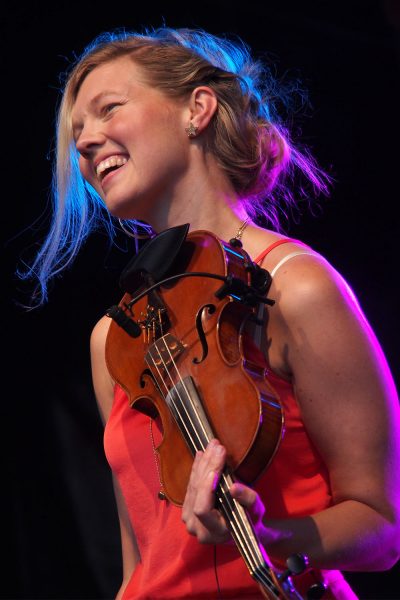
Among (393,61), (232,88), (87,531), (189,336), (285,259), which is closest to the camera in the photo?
(189,336)

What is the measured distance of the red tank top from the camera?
4.61 feet

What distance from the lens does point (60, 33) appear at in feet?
9.45

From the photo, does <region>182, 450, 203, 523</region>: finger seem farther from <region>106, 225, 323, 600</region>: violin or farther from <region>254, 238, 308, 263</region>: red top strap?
<region>254, 238, 308, 263</region>: red top strap

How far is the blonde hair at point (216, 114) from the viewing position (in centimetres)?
177

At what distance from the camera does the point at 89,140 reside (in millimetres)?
1688

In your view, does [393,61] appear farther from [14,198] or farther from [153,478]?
[153,478]

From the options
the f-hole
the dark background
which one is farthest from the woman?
the dark background

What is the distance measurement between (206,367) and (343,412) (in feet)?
0.86

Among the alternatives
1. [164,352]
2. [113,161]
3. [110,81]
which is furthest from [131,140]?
[164,352]

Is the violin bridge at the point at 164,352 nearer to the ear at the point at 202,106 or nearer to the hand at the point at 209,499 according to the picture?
A: the hand at the point at 209,499

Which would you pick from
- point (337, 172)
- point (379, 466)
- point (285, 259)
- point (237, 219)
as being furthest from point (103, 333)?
point (337, 172)

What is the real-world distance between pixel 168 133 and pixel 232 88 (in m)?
0.24

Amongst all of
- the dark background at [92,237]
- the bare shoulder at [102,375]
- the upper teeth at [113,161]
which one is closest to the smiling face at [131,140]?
the upper teeth at [113,161]

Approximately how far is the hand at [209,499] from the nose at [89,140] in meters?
0.76
